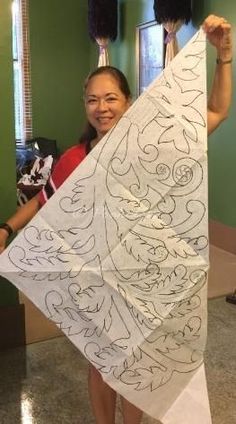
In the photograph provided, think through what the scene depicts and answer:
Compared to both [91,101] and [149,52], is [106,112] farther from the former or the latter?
[149,52]

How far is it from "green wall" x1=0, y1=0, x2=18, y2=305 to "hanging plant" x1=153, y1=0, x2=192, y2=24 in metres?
2.15

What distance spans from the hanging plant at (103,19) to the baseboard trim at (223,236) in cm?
245

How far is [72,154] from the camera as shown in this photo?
4.30 feet

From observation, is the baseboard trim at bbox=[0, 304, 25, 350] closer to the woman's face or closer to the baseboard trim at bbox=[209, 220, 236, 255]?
the woman's face

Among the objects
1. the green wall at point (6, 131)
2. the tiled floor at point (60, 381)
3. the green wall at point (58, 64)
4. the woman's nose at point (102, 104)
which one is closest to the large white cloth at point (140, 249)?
the woman's nose at point (102, 104)

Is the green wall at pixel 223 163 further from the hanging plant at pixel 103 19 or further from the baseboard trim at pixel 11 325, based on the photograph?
the baseboard trim at pixel 11 325

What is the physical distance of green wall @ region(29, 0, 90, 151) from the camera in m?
5.58

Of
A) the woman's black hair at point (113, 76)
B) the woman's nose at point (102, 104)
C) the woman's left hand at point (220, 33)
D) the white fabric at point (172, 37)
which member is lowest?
the woman's nose at point (102, 104)

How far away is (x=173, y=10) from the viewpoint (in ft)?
12.3

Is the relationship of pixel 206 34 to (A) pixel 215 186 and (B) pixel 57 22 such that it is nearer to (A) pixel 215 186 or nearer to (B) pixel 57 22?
(A) pixel 215 186

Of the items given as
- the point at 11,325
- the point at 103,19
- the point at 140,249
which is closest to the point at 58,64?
the point at 103,19

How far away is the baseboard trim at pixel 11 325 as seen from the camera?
7.05 feet

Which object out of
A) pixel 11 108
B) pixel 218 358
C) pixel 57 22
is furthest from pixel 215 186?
pixel 57 22

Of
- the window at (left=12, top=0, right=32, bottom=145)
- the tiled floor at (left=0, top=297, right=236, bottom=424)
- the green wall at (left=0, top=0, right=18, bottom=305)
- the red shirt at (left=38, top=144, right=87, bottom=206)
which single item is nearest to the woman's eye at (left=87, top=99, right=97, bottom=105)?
the red shirt at (left=38, top=144, right=87, bottom=206)
